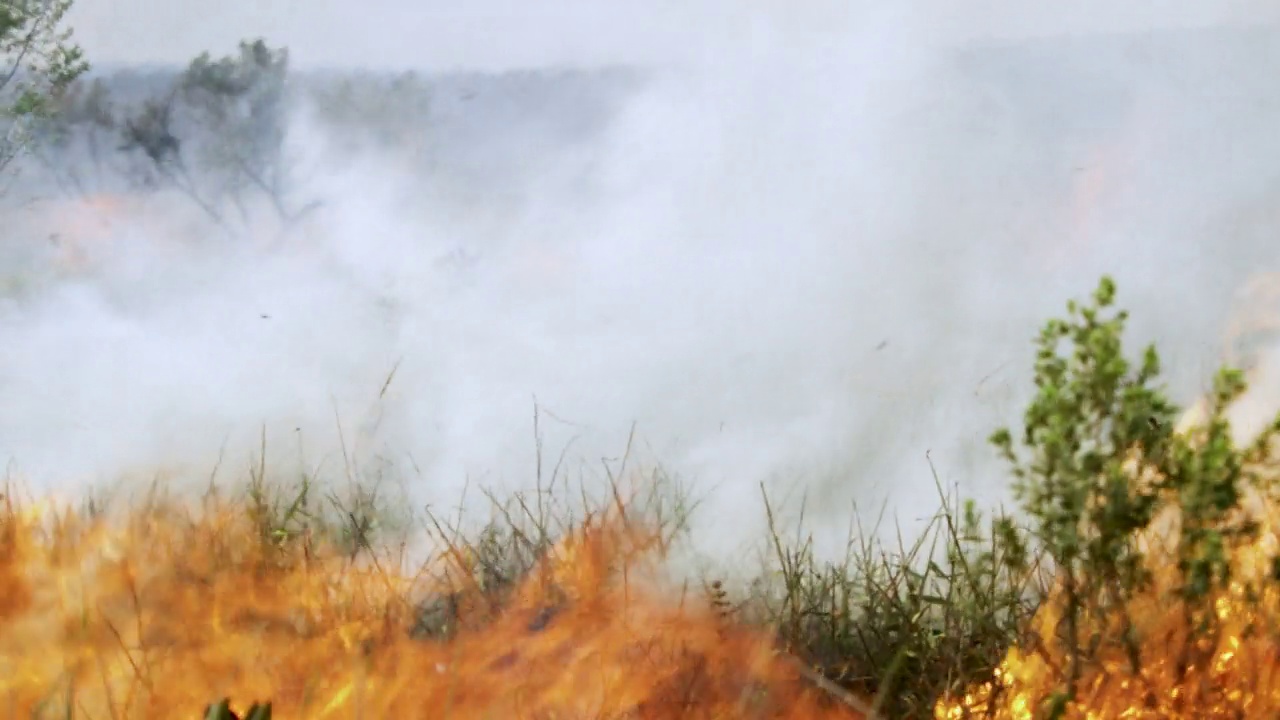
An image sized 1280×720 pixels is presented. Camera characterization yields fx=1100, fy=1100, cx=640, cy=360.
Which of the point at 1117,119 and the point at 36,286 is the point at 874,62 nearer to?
the point at 1117,119

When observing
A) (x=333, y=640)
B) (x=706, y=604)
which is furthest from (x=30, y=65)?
(x=706, y=604)

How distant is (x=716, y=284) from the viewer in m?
1.72

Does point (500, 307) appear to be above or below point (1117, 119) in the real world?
below

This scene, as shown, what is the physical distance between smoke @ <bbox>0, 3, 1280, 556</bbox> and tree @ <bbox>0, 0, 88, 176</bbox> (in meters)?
0.23

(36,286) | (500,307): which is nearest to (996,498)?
(500,307)

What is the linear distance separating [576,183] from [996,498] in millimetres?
797

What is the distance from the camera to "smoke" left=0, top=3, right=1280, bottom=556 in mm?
1567

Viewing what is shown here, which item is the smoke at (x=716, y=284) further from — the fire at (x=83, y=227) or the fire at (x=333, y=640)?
the fire at (x=333, y=640)

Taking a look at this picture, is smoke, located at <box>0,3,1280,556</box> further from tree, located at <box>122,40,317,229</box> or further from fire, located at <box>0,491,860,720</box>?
fire, located at <box>0,491,860,720</box>

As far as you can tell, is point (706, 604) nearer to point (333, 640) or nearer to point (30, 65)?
point (333, 640)

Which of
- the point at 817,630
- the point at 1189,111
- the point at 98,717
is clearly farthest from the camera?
the point at 1189,111

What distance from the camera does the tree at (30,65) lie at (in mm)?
1820

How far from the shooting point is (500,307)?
1716mm

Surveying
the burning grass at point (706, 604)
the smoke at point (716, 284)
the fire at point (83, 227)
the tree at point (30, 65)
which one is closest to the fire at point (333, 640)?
the burning grass at point (706, 604)
